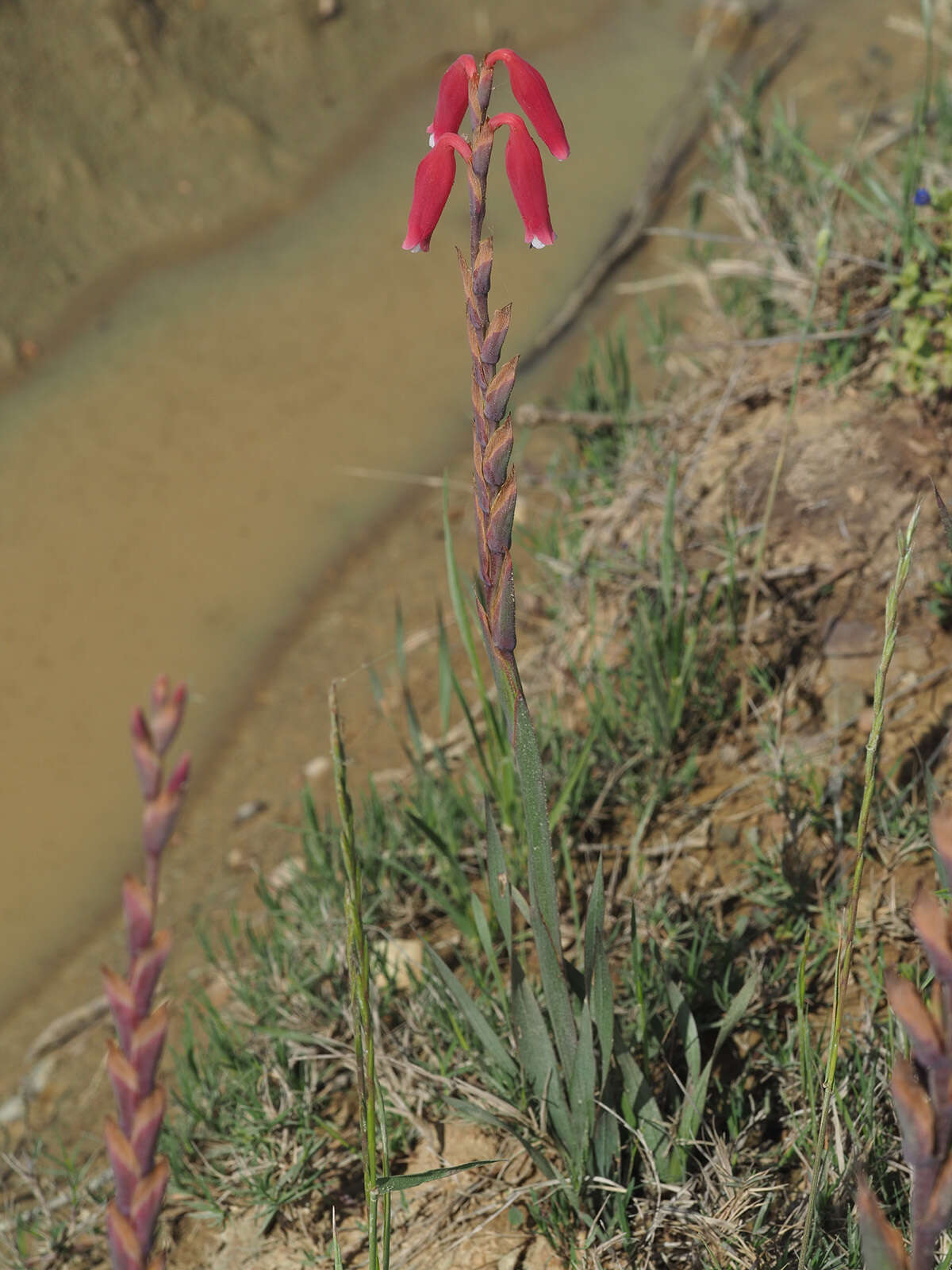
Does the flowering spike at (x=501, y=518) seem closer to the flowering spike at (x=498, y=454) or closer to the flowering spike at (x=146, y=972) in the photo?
the flowering spike at (x=498, y=454)

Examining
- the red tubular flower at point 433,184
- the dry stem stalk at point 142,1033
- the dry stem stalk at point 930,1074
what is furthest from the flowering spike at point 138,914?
the red tubular flower at point 433,184

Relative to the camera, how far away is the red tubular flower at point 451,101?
1.29 meters

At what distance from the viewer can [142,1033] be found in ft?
2.44

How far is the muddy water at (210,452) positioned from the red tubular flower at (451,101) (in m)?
2.27

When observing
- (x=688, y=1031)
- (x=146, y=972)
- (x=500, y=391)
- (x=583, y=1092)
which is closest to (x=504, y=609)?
(x=500, y=391)

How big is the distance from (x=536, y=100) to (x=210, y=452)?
9.73ft

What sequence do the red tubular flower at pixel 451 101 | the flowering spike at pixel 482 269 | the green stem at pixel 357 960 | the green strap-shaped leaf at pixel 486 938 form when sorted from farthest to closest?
the green strap-shaped leaf at pixel 486 938, the red tubular flower at pixel 451 101, the flowering spike at pixel 482 269, the green stem at pixel 357 960

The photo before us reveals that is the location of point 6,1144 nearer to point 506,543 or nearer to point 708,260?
point 506,543

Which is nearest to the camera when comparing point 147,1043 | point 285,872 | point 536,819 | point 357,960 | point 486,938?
point 147,1043

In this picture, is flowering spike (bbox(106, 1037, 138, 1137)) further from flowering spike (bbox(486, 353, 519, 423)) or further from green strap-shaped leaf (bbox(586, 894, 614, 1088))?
green strap-shaped leaf (bbox(586, 894, 614, 1088))

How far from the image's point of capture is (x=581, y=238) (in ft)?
15.6

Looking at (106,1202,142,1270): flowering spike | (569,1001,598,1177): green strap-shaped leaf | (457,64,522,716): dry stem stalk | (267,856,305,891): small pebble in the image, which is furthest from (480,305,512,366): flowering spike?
(267,856,305,891): small pebble

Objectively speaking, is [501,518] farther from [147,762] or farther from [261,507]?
[261,507]

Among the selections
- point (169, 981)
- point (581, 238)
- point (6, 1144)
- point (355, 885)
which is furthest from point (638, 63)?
point (355, 885)
